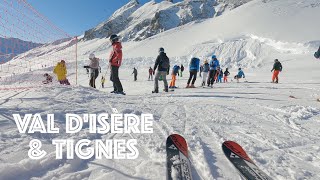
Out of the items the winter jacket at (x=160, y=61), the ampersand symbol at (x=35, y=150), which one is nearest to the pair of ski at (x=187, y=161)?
the ampersand symbol at (x=35, y=150)

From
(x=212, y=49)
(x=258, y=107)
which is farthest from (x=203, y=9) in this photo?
(x=258, y=107)

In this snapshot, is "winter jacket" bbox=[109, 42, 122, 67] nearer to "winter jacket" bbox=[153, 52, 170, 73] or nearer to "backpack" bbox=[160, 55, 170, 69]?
"winter jacket" bbox=[153, 52, 170, 73]

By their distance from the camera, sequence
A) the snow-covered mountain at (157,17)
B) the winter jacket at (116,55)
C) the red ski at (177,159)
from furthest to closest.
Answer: the snow-covered mountain at (157,17) → the winter jacket at (116,55) → the red ski at (177,159)

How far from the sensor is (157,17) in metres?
111

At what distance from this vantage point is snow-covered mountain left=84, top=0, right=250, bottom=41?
363 feet

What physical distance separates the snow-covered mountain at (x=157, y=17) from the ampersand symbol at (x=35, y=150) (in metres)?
104

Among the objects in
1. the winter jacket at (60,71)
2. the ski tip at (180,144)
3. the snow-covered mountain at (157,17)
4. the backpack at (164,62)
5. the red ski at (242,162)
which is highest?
the snow-covered mountain at (157,17)

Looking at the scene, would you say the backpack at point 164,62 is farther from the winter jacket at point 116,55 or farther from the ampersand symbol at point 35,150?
the ampersand symbol at point 35,150

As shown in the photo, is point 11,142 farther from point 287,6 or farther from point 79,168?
point 287,6

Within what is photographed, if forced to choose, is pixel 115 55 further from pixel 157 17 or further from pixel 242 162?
pixel 157 17

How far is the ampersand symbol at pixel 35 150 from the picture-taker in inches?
105

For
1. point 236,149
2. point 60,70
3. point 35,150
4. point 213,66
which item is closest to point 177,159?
point 236,149

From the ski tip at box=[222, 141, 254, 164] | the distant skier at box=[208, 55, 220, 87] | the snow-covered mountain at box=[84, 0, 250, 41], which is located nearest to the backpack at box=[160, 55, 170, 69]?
the distant skier at box=[208, 55, 220, 87]

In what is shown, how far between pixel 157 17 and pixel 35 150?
4444 inches
